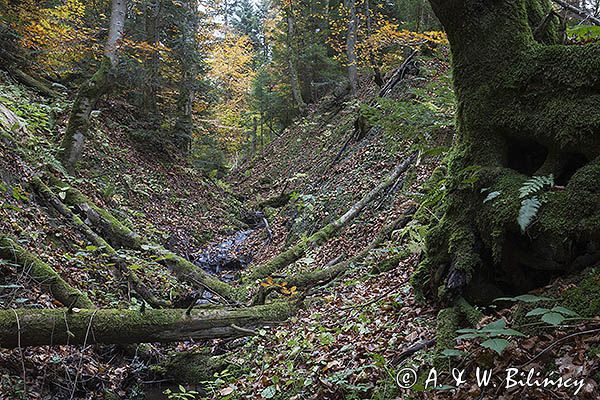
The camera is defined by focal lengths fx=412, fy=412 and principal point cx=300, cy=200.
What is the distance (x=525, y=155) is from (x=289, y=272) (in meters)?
5.94

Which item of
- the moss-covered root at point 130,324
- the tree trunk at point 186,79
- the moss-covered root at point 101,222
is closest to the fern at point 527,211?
the moss-covered root at point 130,324

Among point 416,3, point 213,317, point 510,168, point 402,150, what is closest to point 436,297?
point 510,168

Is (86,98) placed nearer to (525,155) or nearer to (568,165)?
(525,155)

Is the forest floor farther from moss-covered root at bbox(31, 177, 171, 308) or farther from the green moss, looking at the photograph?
moss-covered root at bbox(31, 177, 171, 308)

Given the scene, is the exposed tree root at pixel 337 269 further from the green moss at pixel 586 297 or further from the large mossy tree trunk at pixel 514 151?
the green moss at pixel 586 297

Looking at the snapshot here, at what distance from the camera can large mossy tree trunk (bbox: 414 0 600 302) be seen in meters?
3.02

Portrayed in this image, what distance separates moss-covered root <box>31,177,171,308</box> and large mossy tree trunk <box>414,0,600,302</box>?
17.9 ft

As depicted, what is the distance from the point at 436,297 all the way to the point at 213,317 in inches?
133

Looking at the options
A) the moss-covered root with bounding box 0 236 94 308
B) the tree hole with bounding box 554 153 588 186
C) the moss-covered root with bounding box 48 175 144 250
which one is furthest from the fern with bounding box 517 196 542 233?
the moss-covered root with bounding box 48 175 144 250

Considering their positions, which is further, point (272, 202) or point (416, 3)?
point (416, 3)

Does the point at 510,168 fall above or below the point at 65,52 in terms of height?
below

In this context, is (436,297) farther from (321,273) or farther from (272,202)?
(272,202)

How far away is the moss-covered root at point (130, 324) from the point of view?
15.0 ft

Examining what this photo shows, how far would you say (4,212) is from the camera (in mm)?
6750
